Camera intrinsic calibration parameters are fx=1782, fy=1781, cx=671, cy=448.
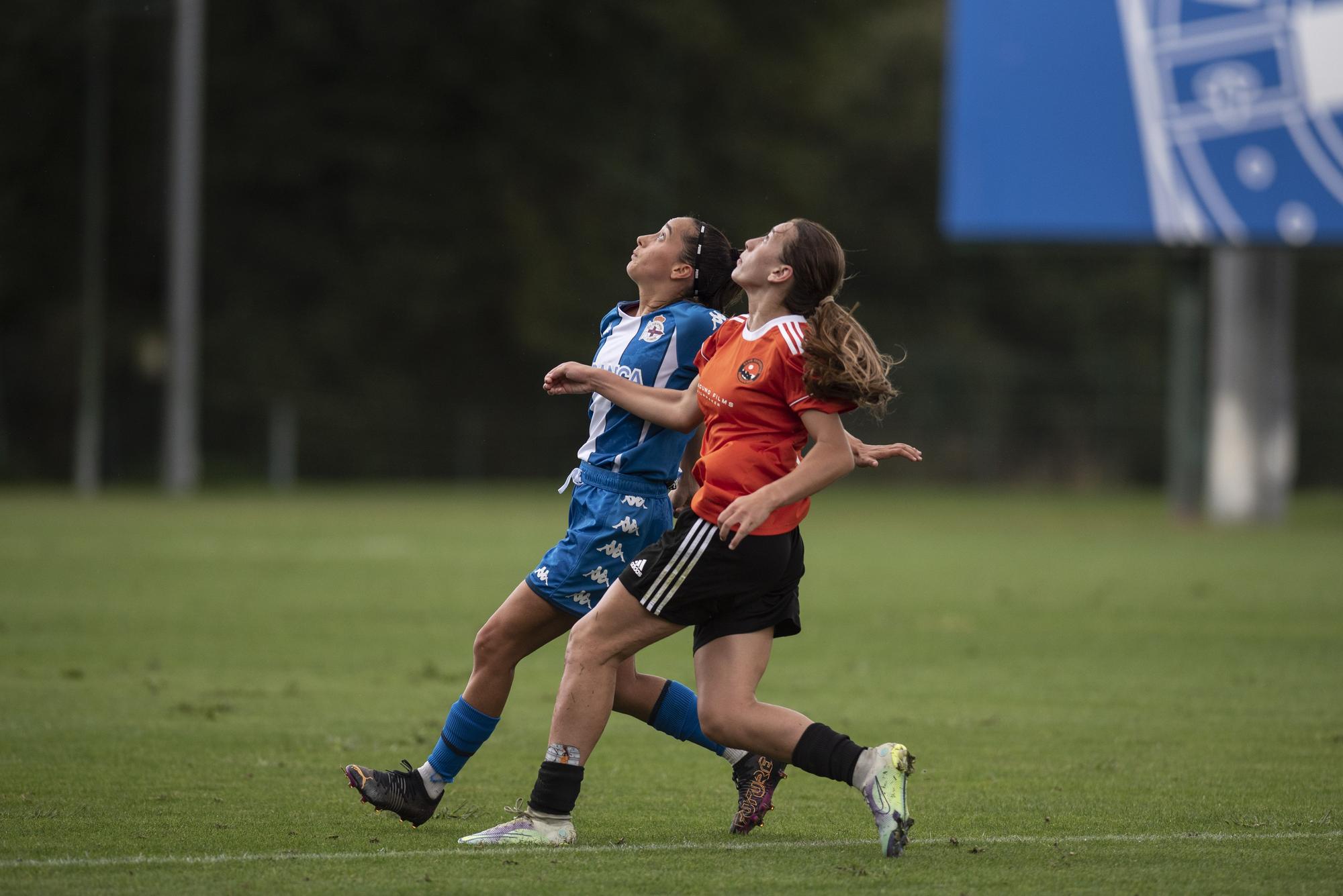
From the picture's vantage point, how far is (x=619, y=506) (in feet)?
20.1

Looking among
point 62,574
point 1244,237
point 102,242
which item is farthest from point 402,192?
point 62,574

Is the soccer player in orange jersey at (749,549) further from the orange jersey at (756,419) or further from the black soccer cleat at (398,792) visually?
the black soccer cleat at (398,792)

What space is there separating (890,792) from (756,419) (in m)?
1.24

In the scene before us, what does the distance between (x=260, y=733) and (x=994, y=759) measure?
3.40m

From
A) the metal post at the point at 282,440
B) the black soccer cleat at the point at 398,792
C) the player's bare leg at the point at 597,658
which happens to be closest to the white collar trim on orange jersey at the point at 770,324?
the player's bare leg at the point at 597,658

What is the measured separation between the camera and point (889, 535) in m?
25.6

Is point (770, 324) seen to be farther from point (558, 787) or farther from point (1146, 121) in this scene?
point (1146, 121)

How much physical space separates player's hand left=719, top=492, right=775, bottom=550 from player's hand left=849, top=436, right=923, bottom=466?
448 millimetres

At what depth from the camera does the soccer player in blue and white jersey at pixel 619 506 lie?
6117 millimetres

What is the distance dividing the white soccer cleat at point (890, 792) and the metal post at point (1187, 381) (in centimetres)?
2514

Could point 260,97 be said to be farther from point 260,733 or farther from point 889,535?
point 260,733

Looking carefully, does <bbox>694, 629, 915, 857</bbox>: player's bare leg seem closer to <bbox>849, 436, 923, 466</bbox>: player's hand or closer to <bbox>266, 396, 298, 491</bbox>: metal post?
<bbox>849, 436, 923, 466</bbox>: player's hand

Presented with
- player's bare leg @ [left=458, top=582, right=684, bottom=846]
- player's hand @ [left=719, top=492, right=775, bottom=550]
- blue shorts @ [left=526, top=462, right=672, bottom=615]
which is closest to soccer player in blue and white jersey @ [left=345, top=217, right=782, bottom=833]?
blue shorts @ [left=526, top=462, right=672, bottom=615]

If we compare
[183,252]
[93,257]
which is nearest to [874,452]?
[183,252]
